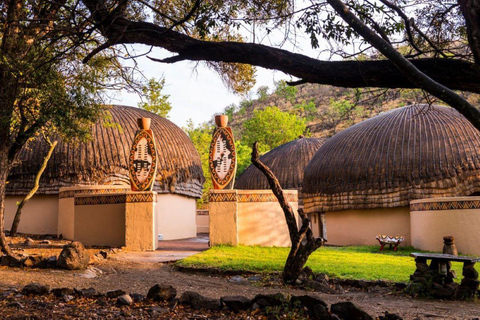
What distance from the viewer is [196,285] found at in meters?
7.65

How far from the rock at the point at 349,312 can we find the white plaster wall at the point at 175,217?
12.5 metres

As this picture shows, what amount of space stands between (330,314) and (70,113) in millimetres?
6641

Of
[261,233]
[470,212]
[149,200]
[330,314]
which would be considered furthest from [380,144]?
[330,314]

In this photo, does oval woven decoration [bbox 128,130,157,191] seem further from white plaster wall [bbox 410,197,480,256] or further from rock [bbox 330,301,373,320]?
rock [bbox 330,301,373,320]

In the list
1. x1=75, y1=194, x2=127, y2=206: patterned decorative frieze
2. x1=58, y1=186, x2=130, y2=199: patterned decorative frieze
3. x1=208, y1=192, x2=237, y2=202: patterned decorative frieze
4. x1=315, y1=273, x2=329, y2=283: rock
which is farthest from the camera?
x1=58, y1=186, x2=130, y2=199: patterned decorative frieze

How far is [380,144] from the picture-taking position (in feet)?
51.5

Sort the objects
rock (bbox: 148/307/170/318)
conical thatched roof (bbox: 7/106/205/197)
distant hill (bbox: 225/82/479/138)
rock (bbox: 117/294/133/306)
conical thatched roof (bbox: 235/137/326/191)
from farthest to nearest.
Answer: distant hill (bbox: 225/82/479/138)
conical thatched roof (bbox: 235/137/326/191)
conical thatched roof (bbox: 7/106/205/197)
rock (bbox: 117/294/133/306)
rock (bbox: 148/307/170/318)

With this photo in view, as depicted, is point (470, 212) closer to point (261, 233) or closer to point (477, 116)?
point (261, 233)

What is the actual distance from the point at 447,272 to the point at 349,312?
346cm

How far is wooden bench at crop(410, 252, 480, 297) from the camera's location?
276 inches

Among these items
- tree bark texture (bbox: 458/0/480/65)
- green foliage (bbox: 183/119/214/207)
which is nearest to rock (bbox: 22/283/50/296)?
tree bark texture (bbox: 458/0/480/65)

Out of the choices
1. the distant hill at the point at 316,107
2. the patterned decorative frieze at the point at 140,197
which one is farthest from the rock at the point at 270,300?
the distant hill at the point at 316,107

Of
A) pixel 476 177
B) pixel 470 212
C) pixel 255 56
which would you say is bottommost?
pixel 470 212

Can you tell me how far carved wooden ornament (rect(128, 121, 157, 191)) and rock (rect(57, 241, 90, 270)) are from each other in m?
3.45
